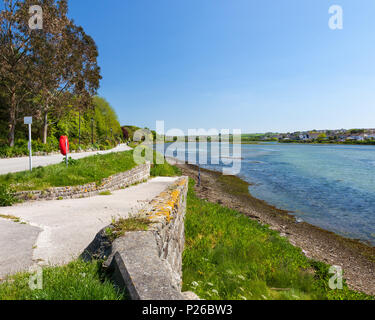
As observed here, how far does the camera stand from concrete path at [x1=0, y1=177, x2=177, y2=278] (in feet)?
12.2

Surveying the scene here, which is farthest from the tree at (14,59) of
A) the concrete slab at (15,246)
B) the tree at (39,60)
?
the concrete slab at (15,246)

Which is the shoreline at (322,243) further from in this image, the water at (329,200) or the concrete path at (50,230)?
the concrete path at (50,230)

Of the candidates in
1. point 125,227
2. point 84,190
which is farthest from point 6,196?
point 125,227

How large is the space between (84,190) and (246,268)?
685 centimetres

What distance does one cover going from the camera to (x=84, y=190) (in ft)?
29.7

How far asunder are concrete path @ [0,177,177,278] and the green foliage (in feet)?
1.18

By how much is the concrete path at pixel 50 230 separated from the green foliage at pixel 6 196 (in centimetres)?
36

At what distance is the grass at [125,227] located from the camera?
351cm

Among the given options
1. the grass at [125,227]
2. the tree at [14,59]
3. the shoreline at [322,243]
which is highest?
the tree at [14,59]

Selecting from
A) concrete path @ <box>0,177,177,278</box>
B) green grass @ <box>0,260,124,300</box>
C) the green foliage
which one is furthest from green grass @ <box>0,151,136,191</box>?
green grass @ <box>0,260,124,300</box>

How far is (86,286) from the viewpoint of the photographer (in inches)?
93.0

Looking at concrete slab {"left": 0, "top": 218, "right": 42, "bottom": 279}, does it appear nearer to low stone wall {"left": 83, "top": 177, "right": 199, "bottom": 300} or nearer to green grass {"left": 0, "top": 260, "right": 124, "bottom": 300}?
green grass {"left": 0, "top": 260, "right": 124, "bottom": 300}

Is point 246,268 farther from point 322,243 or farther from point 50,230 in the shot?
point 322,243
